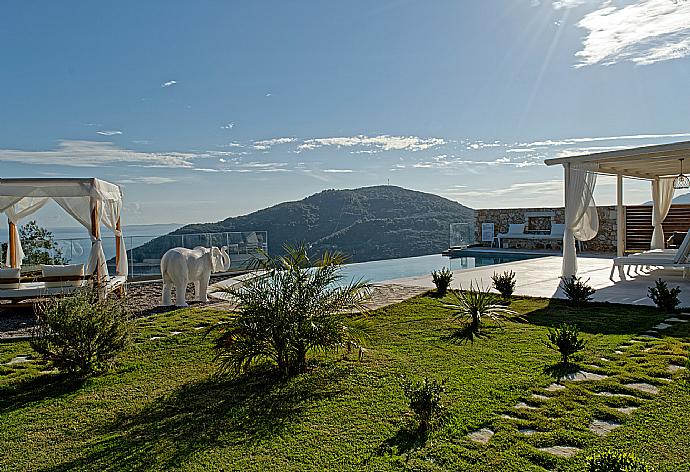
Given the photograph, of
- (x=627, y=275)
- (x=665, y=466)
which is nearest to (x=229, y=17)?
(x=627, y=275)

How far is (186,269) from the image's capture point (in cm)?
888

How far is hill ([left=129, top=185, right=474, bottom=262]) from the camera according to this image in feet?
60.6

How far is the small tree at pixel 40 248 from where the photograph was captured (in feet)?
39.5

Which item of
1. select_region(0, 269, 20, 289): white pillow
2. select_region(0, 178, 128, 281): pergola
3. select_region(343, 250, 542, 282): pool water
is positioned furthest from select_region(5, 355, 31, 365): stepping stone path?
select_region(343, 250, 542, 282): pool water

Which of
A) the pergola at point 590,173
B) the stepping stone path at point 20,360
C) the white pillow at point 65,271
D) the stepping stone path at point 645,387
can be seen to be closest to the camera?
the stepping stone path at point 645,387

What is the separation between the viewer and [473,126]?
16.9 m

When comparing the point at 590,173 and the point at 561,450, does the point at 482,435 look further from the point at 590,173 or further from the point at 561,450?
the point at 590,173

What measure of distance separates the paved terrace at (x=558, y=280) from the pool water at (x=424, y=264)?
2016mm

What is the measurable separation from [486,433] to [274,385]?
5.94 feet

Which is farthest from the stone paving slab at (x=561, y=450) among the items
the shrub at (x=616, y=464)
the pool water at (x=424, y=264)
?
the pool water at (x=424, y=264)

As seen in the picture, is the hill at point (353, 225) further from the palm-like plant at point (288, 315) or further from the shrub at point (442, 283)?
the palm-like plant at point (288, 315)

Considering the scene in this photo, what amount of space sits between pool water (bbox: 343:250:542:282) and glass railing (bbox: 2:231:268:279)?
2698 mm

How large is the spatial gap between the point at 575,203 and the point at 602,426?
8340 mm

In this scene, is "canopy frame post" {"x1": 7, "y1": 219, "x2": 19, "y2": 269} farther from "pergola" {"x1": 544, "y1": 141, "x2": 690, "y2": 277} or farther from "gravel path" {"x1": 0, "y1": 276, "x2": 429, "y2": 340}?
"pergola" {"x1": 544, "y1": 141, "x2": 690, "y2": 277}
